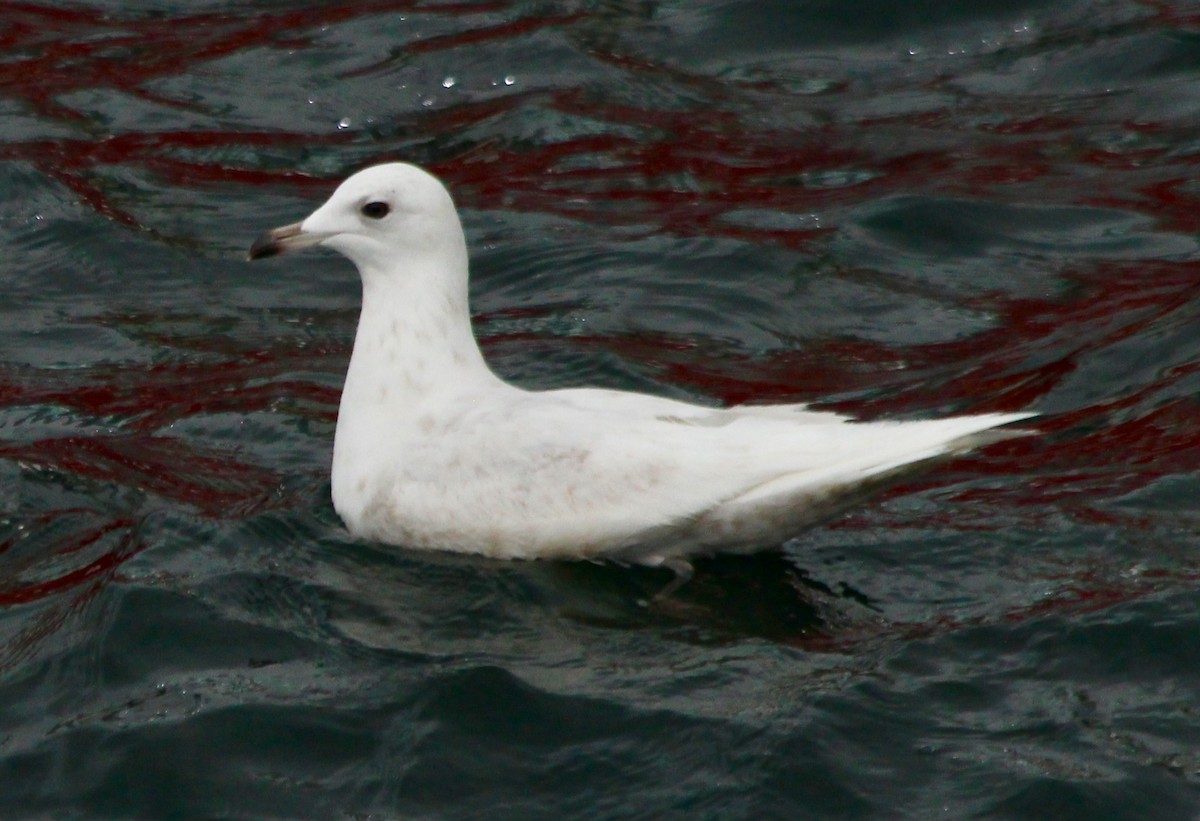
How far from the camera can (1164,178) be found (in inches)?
391

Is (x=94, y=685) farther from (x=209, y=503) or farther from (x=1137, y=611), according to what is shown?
(x=1137, y=611)

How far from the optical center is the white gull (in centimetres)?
591

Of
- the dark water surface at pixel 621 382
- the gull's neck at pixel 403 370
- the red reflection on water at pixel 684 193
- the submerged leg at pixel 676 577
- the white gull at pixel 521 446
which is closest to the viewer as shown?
the dark water surface at pixel 621 382

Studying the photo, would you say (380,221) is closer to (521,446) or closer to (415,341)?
→ (415,341)

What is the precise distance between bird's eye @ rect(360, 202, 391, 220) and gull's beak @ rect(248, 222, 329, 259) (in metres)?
0.16

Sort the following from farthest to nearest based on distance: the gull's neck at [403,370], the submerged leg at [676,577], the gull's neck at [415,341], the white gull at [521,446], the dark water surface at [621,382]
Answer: the gull's neck at [415,341] < the gull's neck at [403,370] < the submerged leg at [676,577] < the white gull at [521,446] < the dark water surface at [621,382]

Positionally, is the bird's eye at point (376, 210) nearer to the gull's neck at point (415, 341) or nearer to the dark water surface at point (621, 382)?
the gull's neck at point (415, 341)

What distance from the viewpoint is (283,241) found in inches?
266

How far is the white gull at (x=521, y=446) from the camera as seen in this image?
591cm

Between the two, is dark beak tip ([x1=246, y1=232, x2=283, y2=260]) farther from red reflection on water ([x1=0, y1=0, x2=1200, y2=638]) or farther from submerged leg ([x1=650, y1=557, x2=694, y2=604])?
submerged leg ([x1=650, y1=557, x2=694, y2=604])

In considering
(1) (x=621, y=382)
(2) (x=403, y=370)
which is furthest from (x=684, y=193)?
(2) (x=403, y=370)

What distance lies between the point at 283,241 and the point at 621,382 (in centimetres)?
187

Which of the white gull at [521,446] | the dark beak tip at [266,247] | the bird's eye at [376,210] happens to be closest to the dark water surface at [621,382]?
the white gull at [521,446]

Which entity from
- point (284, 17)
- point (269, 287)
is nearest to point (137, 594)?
point (269, 287)
